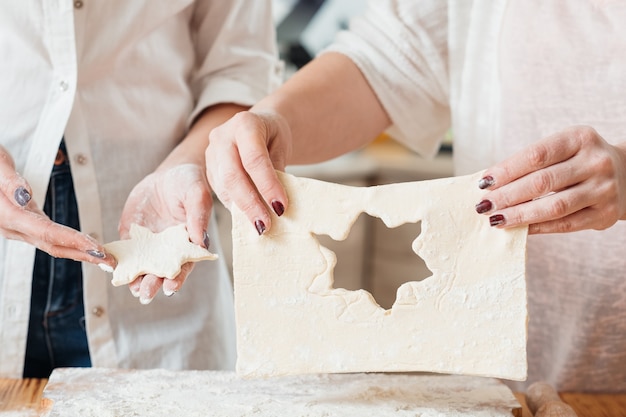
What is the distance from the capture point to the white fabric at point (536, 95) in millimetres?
1263

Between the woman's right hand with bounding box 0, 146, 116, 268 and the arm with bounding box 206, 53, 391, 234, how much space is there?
20 cm

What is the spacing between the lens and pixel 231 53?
1.51m

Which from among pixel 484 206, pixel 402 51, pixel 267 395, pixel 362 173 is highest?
pixel 362 173

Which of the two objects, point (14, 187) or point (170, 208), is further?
point (170, 208)

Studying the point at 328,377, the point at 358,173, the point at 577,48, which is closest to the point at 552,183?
the point at 577,48

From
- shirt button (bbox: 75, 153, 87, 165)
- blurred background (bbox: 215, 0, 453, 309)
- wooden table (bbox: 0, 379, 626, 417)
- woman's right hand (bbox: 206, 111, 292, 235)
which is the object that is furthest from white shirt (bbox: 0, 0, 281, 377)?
blurred background (bbox: 215, 0, 453, 309)

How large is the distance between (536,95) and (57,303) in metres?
0.91

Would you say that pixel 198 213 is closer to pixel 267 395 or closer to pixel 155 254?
pixel 155 254

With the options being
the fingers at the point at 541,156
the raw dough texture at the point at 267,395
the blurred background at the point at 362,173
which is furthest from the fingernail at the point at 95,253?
the blurred background at the point at 362,173

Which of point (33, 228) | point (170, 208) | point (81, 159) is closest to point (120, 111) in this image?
point (81, 159)

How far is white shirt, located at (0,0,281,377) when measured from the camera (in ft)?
4.27

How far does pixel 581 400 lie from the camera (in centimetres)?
126

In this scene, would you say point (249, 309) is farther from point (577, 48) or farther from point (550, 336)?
point (577, 48)

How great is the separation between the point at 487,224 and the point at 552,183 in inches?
4.6
